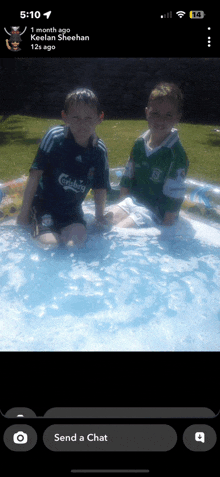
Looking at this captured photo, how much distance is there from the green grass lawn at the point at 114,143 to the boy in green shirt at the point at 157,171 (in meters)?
1.36

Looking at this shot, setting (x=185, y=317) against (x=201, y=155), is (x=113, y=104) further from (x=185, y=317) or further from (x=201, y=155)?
(x=185, y=317)

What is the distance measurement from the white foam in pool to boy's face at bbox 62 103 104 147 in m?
0.68

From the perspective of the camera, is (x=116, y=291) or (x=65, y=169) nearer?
(x=116, y=291)

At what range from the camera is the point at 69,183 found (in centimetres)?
234

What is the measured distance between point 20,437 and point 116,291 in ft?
3.99

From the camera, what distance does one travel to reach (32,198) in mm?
2426

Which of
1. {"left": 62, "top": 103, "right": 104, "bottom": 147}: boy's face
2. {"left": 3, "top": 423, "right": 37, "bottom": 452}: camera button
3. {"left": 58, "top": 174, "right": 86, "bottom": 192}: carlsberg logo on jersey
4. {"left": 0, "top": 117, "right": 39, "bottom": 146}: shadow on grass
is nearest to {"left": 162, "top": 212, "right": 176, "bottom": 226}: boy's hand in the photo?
{"left": 58, "top": 174, "right": 86, "bottom": 192}: carlsberg logo on jersey

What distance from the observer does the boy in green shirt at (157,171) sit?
235 cm

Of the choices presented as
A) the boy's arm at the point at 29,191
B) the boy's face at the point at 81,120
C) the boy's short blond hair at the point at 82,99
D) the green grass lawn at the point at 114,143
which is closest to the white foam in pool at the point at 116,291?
the boy's arm at the point at 29,191
